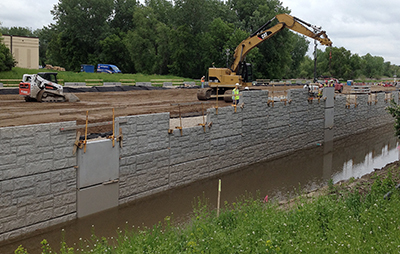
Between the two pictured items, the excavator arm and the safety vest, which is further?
the excavator arm

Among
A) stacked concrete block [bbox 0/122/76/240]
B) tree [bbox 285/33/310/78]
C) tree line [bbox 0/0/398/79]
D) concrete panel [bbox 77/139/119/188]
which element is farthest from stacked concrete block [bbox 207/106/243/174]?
tree [bbox 285/33/310/78]

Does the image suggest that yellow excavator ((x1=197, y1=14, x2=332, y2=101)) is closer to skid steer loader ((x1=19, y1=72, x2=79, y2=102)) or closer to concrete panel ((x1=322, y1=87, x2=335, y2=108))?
concrete panel ((x1=322, y1=87, x2=335, y2=108))

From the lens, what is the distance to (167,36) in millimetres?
69312

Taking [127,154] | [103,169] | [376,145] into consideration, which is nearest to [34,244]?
[103,169]

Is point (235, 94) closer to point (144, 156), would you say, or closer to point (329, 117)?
point (144, 156)

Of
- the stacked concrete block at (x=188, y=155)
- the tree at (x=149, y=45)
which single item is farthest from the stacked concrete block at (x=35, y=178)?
the tree at (x=149, y=45)

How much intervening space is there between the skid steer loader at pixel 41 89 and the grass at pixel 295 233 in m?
17.3

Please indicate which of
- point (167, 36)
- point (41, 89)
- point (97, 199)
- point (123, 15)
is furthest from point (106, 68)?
point (97, 199)

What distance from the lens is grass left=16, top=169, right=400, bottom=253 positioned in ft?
24.8

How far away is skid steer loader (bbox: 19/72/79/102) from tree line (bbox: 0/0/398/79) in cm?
4002

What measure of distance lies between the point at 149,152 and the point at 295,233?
776 centimetres

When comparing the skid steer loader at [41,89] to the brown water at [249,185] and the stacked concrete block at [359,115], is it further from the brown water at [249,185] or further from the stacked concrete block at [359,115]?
the stacked concrete block at [359,115]

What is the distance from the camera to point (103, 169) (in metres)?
13.1

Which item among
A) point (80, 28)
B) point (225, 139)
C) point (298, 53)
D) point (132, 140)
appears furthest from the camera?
point (298, 53)
